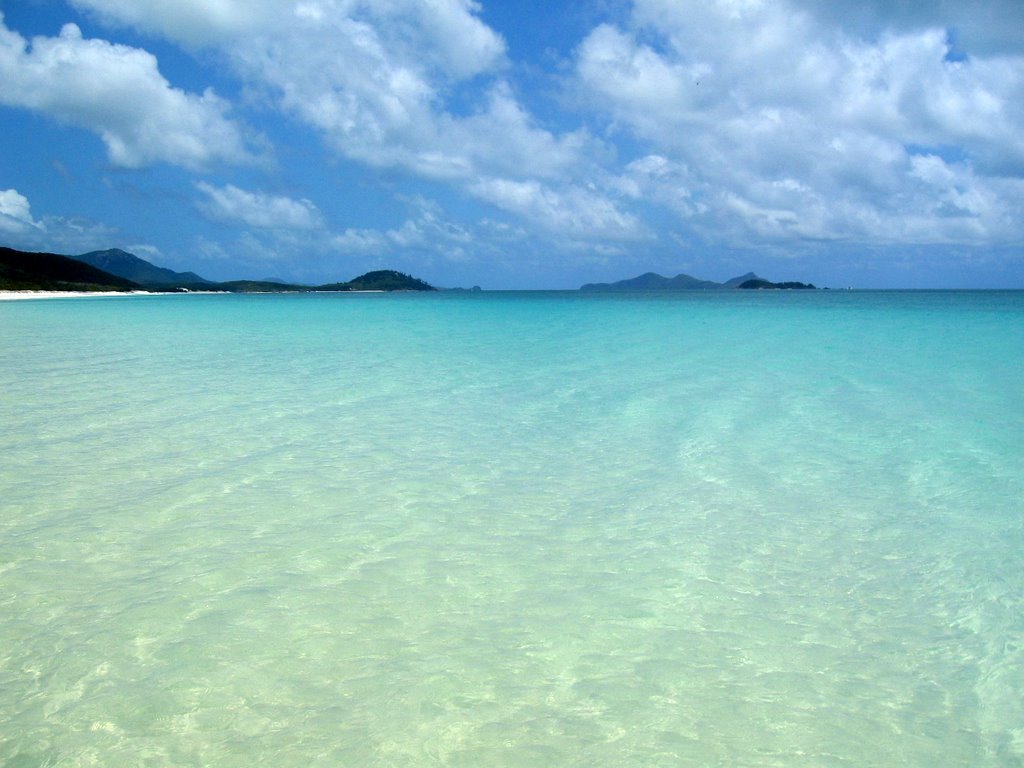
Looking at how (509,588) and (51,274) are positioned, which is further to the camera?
(51,274)

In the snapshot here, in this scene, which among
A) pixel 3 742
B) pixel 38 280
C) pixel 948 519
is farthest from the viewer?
pixel 38 280

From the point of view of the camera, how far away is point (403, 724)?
2973 mm

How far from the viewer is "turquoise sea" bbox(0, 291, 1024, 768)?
2.94m

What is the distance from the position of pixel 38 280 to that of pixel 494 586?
126 metres

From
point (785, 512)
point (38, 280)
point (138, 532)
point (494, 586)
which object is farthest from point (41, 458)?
point (38, 280)

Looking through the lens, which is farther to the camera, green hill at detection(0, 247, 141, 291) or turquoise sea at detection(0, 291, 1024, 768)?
green hill at detection(0, 247, 141, 291)

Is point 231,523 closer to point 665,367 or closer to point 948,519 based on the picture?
point 948,519

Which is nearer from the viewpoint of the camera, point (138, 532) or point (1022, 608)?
point (1022, 608)

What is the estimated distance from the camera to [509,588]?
Result: 429 centimetres

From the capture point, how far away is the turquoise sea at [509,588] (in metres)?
2.94

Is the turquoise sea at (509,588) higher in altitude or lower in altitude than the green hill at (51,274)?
lower

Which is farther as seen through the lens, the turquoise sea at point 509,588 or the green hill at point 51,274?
Answer: the green hill at point 51,274

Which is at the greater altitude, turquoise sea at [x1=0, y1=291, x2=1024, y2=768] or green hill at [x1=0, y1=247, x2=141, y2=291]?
green hill at [x1=0, y1=247, x2=141, y2=291]

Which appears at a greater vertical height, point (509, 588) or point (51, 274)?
point (51, 274)
